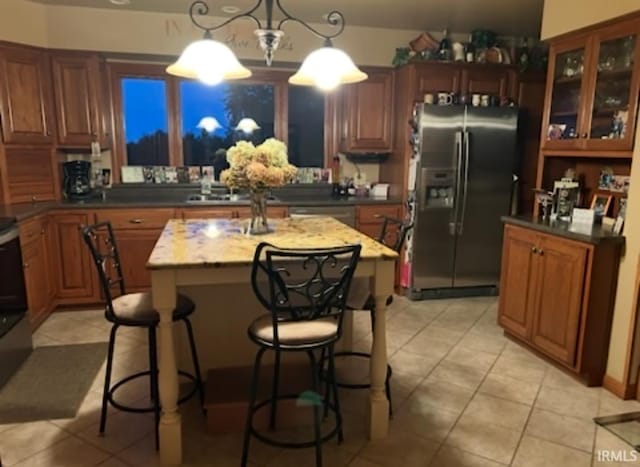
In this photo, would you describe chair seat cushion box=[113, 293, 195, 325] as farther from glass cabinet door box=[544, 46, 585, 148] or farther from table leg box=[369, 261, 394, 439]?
glass cabinet door box=[544, 46, 585, 148]

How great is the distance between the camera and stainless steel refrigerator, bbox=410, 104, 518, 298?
169 inches

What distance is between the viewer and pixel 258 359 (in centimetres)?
204

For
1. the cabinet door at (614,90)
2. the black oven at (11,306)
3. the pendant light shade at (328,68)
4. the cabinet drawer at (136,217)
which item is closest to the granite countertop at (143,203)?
the cabinet drawer at (136,217)

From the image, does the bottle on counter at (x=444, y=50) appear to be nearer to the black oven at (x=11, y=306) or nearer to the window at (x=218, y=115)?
the window at (x=218, y=115)

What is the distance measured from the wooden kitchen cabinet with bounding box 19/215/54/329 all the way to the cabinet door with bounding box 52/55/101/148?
82 cm

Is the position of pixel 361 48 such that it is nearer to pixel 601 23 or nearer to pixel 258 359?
pixel 601 23

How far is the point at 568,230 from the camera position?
9.85 feet

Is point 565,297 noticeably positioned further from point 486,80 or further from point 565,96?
point 486,80

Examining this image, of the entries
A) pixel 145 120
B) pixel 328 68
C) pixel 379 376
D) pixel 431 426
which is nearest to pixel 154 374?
pixel 379 376

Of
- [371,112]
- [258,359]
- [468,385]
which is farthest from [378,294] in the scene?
[371,112]

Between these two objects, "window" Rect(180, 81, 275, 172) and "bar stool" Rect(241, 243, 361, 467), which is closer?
"bar stool" Rect(241, 243, 361, 467)

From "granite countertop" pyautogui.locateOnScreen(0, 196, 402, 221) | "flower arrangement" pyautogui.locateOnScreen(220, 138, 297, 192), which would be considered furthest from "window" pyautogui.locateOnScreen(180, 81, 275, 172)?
"flower arrangement" pyautogui.locateOnScreen(220, 138, 297, 192)

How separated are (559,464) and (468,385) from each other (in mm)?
771

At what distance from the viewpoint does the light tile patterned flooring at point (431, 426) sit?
2.20 m
